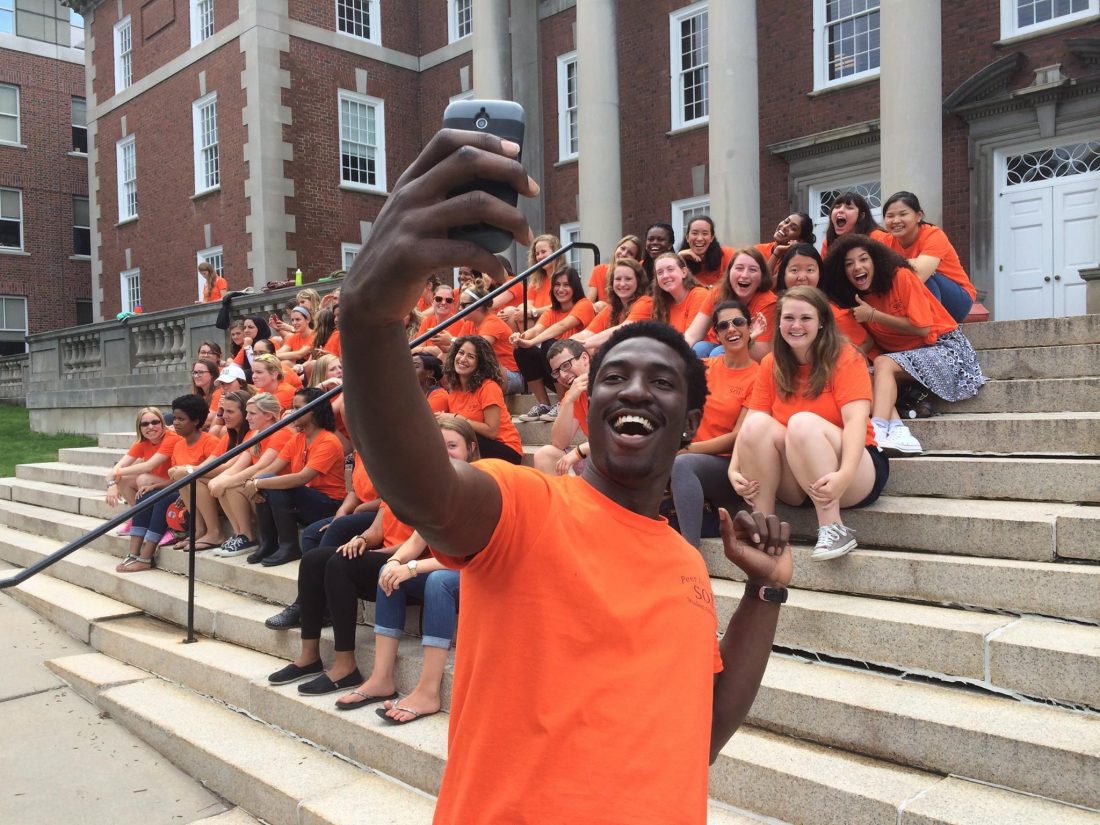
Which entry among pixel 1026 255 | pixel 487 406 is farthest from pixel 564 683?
pixel 1026 255

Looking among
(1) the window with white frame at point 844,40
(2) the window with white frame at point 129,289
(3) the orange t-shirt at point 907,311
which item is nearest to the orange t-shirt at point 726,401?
(3) the orange t-shirt at point 907,311

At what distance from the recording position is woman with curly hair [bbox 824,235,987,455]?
18.0ft

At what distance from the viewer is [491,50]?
1691cm

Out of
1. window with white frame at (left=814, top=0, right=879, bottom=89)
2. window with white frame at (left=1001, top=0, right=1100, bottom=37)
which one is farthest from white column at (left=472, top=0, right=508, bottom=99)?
window with white frame at (left=1001, top=0, right=1100, bottom=37)

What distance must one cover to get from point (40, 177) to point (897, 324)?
32.7m

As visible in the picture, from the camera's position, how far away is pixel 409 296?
3.71ft

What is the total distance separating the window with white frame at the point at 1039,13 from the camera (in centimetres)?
1223

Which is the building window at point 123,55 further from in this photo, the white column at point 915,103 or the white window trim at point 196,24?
the white column at point 915,103

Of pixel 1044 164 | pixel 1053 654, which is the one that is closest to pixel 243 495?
pixel 1053 654

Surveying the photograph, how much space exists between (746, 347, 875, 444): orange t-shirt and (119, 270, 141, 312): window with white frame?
24.3m

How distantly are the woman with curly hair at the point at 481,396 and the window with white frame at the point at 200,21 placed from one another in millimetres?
19470

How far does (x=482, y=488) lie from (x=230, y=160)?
21.9 meters

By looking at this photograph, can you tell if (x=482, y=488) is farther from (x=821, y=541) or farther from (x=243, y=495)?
(x=243, y=495)

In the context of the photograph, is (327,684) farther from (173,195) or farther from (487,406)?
(173,195)
